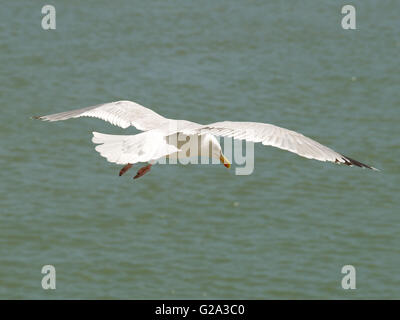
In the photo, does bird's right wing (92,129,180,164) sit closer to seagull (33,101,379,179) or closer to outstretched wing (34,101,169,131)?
seagull (33,101,379,179)

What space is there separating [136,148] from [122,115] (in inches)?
70.6

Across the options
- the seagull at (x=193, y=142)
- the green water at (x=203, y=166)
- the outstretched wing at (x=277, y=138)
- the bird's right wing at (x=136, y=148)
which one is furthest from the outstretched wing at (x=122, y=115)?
the green water at (x=203, y=166)

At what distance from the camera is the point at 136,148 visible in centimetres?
1095

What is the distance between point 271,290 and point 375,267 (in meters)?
4.40

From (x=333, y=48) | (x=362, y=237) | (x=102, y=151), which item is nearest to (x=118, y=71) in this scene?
(x=333, y=48)

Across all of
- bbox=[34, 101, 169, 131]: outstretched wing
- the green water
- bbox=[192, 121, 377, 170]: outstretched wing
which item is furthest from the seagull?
the green water

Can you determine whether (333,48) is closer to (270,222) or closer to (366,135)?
(366,135)

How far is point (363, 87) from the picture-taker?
49781 mm

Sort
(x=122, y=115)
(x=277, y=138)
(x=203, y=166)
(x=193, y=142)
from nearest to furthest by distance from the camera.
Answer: (x=277, y=138) → (x=193, y=142) → (x=122, y=115) → (x=203, y=166)

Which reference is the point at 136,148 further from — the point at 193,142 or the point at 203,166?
the point at 203,166

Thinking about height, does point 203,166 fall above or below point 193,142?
above

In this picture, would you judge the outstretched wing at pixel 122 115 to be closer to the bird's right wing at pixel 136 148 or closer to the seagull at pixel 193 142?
the seagull at pixel 193 142

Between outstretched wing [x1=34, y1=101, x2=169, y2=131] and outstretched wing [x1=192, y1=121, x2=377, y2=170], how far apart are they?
119 centimetres

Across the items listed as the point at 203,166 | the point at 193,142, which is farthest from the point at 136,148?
the point at 203,166
